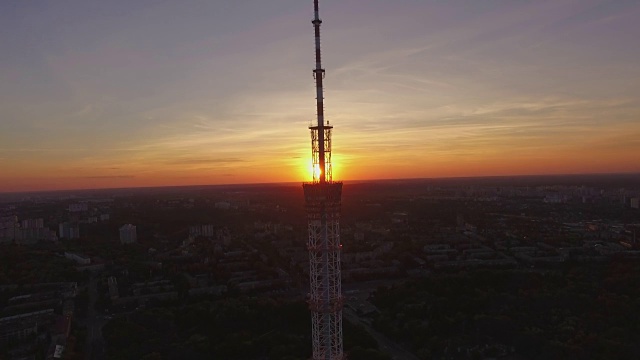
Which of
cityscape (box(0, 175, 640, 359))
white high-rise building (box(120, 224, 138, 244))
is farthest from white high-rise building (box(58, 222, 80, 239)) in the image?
white high-rise building (box(120, 224, 138, 244))

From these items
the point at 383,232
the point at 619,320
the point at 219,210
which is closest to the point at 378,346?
the point at 619,320

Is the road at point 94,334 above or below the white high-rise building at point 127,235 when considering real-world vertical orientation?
below

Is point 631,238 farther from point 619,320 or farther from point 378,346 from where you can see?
point 378,346

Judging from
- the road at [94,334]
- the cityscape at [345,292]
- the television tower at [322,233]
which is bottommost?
the road at [94,334]

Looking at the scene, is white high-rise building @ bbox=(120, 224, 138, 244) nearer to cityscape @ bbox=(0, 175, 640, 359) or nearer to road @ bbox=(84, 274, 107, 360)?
cityscape @ bbox=(0, 175, 640, 359)

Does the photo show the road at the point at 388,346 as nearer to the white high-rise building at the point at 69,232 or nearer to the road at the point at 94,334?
the road at the point at 94,334

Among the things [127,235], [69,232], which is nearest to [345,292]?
[127,235]

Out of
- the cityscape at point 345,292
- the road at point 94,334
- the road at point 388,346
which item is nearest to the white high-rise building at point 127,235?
the cityscape at point 345,292

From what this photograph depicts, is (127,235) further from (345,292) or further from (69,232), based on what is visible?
(345,292)
